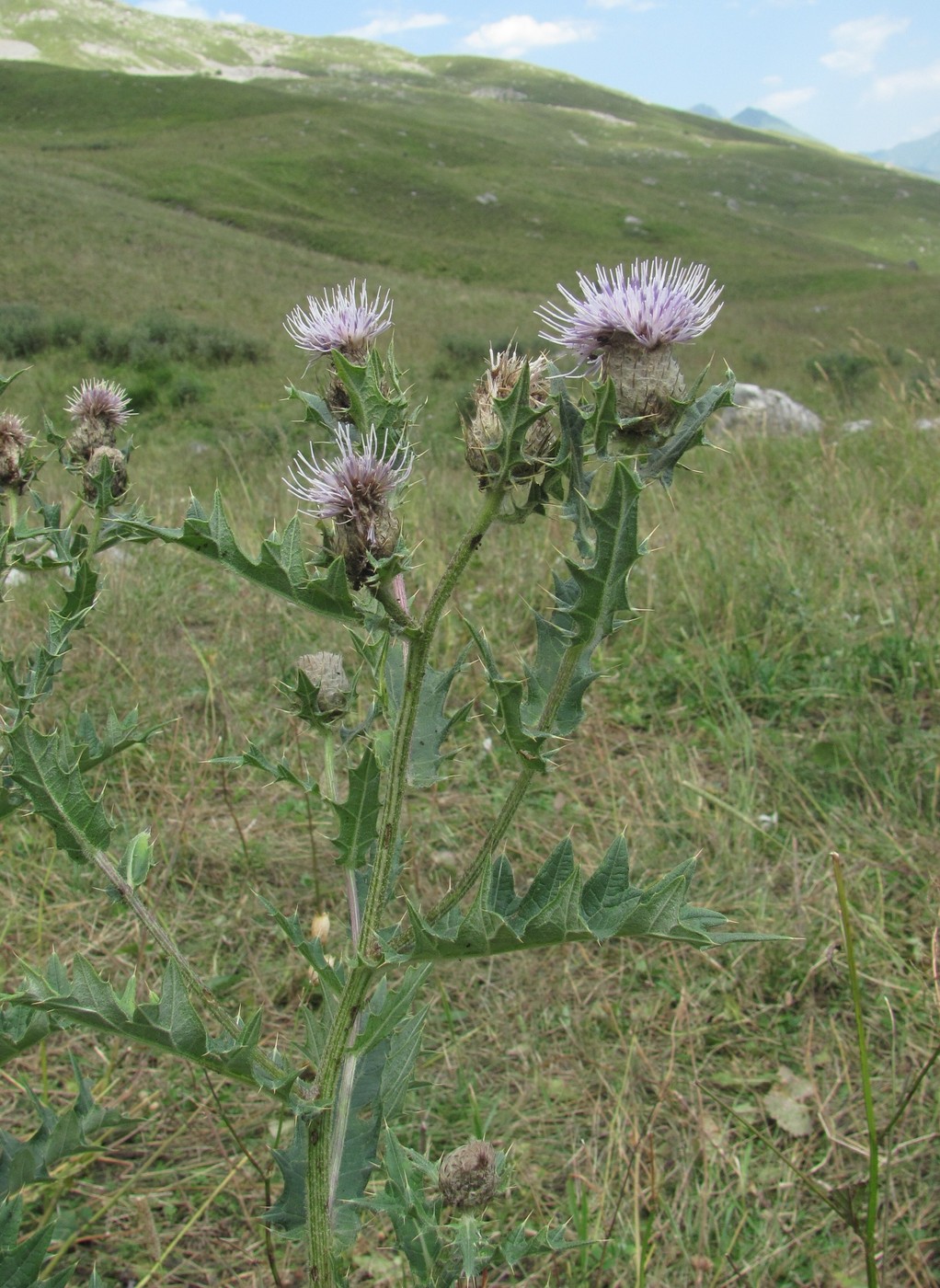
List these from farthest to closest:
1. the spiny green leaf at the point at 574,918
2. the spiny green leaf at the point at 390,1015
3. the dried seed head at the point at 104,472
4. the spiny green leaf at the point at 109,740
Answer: the dried seed head at the point at 104,472
the spiny green leaf at the point at 109,740
the spiny green leaf at the point at 390,1015
the spiny green leaf at the point at 574,918

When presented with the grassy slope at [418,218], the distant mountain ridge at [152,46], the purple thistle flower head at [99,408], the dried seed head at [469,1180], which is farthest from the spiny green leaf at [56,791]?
the distant mountain ridge at [152,46]

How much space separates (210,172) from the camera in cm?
4522

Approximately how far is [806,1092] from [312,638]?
111 inches

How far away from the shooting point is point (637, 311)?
1.37 metres

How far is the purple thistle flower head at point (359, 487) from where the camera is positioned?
1.27 m

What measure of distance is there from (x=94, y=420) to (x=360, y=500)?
1.25 meters

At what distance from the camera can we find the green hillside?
24.8 m

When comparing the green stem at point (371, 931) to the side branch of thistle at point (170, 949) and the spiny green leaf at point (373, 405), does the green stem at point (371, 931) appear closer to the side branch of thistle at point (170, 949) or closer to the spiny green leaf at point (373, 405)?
the side branch of thistle at point (170, 949)

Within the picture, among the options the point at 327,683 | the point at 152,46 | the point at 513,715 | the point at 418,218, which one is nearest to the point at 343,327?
the point at 327,683

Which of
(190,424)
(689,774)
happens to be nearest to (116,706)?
(689,774)

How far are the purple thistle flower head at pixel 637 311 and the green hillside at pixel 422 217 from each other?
335 inches

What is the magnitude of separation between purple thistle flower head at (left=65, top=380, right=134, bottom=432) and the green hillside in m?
8.37

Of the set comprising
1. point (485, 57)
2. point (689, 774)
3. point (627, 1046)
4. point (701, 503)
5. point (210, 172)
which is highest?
point (485, 57)

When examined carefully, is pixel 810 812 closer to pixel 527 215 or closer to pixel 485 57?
pixel 527 215
